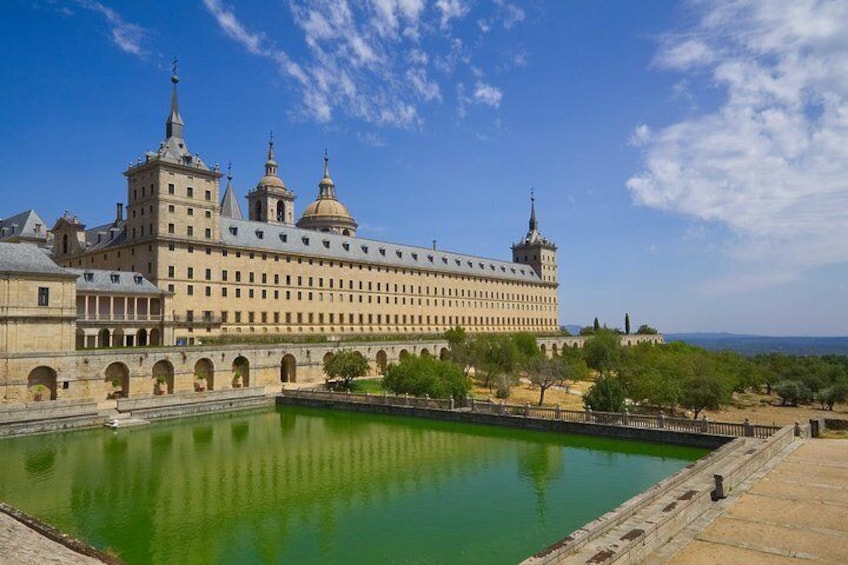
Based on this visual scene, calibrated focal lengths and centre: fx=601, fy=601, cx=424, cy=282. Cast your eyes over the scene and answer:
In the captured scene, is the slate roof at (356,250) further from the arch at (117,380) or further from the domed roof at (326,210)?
the arch at (117,380)

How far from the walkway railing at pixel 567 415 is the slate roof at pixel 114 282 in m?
15.3

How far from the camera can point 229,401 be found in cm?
4191

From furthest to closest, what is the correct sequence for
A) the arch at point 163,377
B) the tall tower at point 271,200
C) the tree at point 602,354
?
the tall tower at point 271,200 → the tree at point 602,354 → the arch at point 163,377

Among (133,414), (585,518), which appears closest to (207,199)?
(133,414)

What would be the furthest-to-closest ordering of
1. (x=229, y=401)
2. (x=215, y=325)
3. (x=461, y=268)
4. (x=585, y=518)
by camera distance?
(x=461, y=268), (x=215, y=325), (x=229, y=401), (x=585, y=518)

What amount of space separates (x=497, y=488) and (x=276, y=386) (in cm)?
2969

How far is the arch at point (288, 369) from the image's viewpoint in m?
51.9

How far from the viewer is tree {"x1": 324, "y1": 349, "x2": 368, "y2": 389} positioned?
1888 inches

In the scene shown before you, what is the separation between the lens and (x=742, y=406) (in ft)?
167

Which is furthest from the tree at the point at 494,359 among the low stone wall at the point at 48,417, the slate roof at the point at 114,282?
the low stone wall at the point at 48,417

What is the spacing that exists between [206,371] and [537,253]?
74186 millimetres

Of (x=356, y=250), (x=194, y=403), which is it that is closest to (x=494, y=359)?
(x=356, y=250)

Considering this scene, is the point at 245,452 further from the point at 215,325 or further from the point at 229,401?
the point at 215,325

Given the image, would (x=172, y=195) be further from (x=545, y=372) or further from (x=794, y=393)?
(x=794, y=393)
